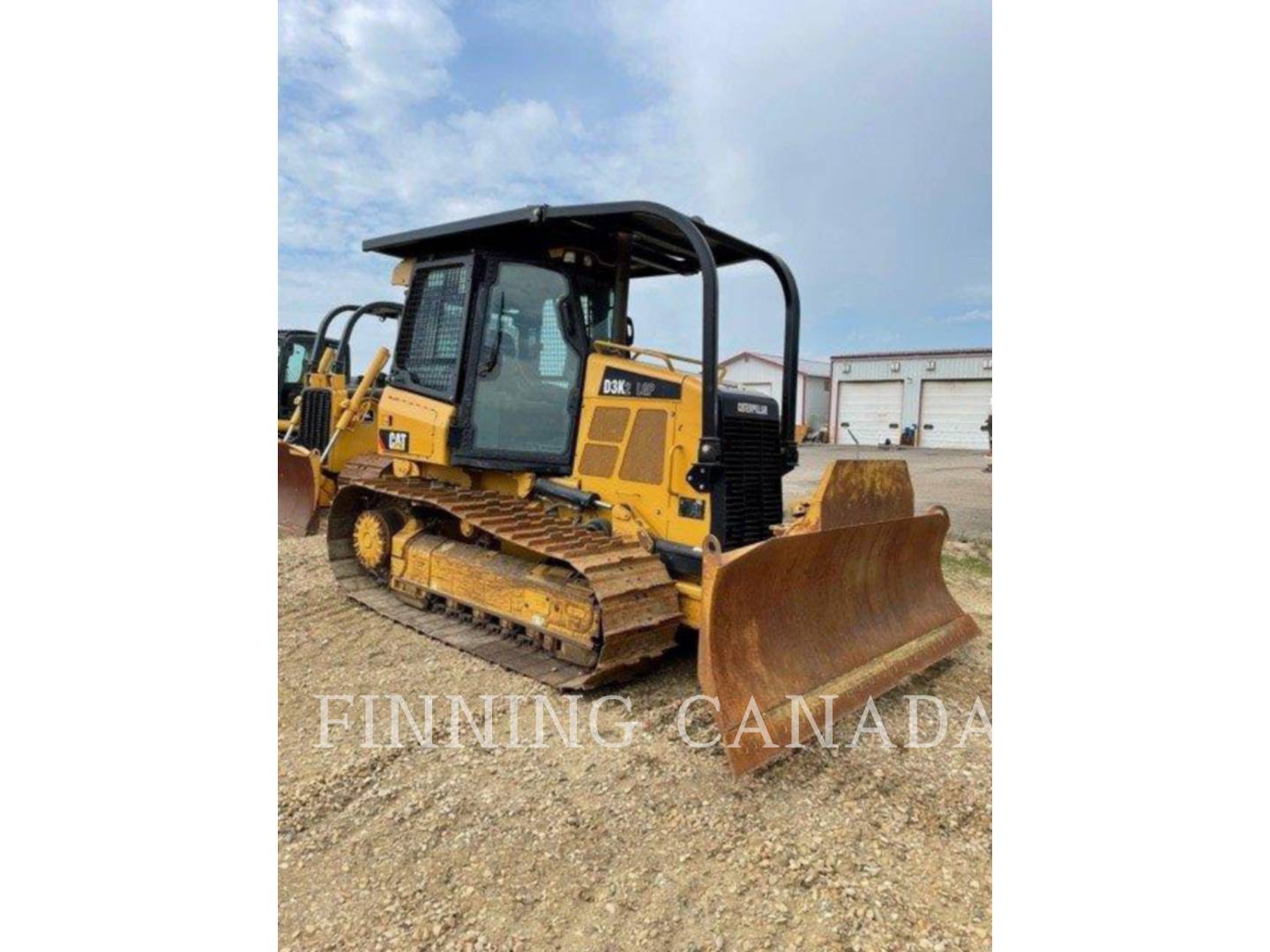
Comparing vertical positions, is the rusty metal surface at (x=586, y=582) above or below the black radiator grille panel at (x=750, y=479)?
below

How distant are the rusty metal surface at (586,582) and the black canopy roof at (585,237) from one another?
66.6 inches

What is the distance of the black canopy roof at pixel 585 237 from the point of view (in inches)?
169

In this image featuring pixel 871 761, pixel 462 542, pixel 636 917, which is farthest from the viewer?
pixel 462 542

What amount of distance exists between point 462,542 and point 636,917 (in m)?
3.20

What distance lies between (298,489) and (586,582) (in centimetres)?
523

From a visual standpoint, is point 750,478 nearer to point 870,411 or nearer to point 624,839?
point 624,839

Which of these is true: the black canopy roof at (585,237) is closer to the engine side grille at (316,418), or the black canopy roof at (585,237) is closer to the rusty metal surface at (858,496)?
the rusty metal surface at (858,496)

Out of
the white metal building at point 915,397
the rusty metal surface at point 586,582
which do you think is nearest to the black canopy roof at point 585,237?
the rusty metal surface at point 586,582

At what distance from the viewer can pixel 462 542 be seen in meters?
5.14

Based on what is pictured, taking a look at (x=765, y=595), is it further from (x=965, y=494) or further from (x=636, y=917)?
(x=965, y=494)

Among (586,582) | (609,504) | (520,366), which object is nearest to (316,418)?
(520,366)

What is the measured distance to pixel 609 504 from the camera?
458 cm

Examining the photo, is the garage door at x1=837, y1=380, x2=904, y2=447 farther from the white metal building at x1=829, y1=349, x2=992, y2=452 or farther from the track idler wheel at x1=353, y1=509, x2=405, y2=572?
the track idler wheel at x1=353, y1=509, x2=405, y2=572

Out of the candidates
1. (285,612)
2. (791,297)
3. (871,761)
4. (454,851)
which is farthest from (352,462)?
(871,761)
